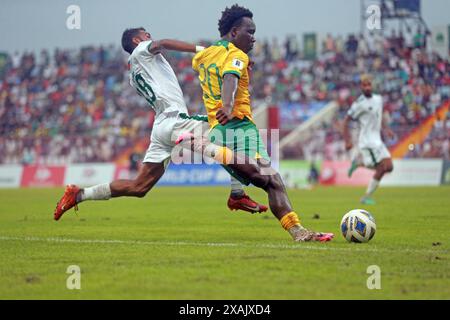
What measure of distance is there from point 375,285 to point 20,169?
35.8m

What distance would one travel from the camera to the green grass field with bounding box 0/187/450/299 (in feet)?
22.3

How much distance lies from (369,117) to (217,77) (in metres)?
11.4

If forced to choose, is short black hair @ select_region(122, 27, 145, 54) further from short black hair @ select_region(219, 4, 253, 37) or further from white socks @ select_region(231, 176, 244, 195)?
white socks @ select_region(231, 176, 244, 195)

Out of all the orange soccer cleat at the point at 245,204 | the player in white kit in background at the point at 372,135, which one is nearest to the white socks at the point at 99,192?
the orange soccer cleat at the point at 245,204

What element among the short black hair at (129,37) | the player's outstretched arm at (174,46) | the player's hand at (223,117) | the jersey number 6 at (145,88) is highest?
the short black hair at (129,37)

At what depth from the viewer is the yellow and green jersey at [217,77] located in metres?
10.5

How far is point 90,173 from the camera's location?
129 feet

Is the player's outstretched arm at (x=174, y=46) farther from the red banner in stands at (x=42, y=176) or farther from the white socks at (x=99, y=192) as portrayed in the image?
the red banner in stands at (x=42, y=176)

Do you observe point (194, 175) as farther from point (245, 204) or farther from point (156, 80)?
point (156, 80)

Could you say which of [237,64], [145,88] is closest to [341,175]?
[145,88]

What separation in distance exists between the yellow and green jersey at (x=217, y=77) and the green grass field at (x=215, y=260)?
66.1 inches

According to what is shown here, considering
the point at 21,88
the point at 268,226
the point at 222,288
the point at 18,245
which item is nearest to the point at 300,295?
the point at 222,288

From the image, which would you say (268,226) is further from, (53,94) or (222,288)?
(53,94)

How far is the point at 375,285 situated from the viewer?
6938 millimetres
